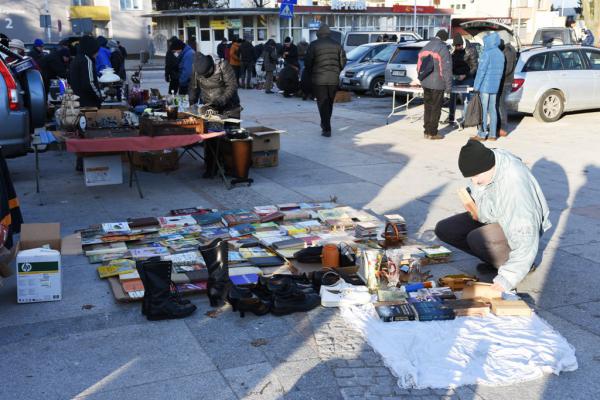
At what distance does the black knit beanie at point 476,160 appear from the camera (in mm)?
4969

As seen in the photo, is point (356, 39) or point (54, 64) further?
point (356, 39)

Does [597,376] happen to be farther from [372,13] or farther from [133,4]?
[133,4]

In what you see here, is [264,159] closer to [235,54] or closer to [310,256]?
[310,256]

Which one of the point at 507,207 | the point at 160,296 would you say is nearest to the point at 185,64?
the point at 160,296

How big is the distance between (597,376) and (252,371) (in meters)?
2.11

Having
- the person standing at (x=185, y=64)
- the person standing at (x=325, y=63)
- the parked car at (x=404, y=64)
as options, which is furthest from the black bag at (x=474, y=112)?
the person standing at (x=185, y=64)

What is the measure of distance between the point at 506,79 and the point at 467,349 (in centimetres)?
1003

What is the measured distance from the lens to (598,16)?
23141mm

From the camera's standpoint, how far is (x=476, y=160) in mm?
4973

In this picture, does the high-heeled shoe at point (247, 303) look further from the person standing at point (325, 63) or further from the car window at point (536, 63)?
the car window at point (536, 63)

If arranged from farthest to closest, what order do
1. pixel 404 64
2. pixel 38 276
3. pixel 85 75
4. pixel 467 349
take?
pixel 404 64 < pixel 85 75 < pixel 38 276 < pixel 467 349

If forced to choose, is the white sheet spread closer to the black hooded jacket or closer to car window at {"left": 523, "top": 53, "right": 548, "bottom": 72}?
the black hooded jacket

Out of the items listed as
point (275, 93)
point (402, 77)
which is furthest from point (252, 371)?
point (275, 93)

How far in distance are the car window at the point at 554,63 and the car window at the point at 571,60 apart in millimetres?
125
